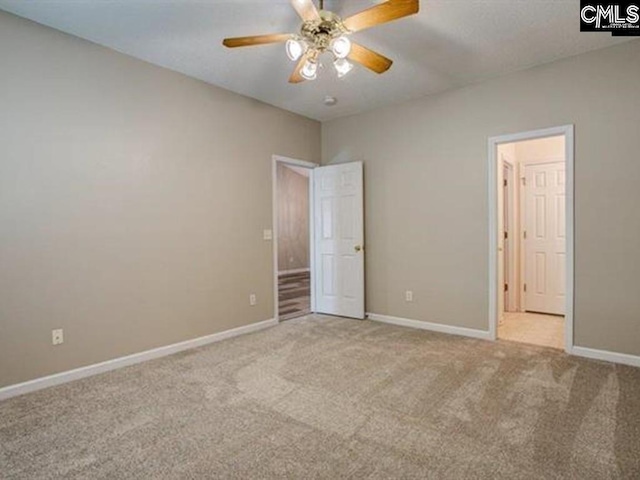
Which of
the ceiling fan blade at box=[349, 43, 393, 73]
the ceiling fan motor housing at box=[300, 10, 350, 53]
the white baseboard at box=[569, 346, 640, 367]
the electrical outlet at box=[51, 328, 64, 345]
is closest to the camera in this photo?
the ceiling fan motor housing at box=[300, 10, 350, 53]

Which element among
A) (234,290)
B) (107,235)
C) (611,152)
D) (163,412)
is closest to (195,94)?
(107,235)

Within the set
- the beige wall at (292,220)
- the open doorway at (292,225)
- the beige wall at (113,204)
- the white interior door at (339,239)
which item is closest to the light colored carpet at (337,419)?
the beige wall at (113,204)

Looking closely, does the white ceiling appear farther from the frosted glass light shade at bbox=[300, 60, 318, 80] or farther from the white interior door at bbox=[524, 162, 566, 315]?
the white interior door at bbox=[524, 162, 566, 315]

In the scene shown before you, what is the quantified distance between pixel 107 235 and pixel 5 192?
2.38ft

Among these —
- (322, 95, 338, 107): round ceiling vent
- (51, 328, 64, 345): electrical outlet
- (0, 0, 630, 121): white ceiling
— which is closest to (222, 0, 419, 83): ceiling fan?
(0, 0, 630, 121): white ceiling

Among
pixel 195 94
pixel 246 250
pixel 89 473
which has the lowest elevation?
pixel 89 473

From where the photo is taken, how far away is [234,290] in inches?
161

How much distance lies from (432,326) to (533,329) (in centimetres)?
114

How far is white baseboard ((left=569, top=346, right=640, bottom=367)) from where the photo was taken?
120 inches

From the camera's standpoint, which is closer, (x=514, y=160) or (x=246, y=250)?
(x=246, y=250)

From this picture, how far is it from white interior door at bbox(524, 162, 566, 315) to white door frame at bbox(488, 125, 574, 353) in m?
1.56

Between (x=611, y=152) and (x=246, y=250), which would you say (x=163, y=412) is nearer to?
(x=246, y=250)

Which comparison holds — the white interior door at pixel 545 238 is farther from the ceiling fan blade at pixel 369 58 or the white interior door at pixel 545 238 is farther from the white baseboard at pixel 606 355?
the ceiling fan blade at pixel 369 58

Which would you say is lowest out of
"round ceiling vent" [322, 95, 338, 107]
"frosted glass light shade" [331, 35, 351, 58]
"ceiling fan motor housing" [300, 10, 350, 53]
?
"frosted glass light shade" [331, 35, 351, 58]
